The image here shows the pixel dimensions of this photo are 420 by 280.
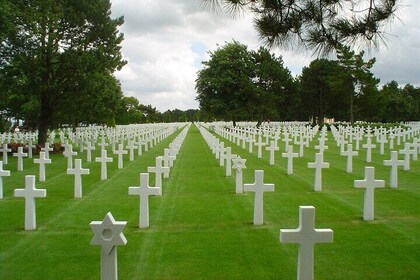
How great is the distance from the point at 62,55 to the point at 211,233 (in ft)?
61.8

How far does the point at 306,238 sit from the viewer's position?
15.2 feet

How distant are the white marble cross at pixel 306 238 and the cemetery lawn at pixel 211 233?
90cm

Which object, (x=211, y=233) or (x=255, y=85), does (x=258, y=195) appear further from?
(x=255, y=85)

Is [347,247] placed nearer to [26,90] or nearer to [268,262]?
[268,262]

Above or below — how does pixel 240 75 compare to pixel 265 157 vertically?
above

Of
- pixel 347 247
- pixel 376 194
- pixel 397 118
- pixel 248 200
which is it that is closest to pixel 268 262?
pixel 347 247

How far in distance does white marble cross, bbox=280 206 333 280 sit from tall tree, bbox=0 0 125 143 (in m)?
19.3

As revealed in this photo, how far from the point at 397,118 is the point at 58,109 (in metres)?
60.2

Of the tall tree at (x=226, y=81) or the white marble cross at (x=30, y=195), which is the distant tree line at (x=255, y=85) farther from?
the white marble cross at (x=30, y=195)

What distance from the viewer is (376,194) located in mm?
10422

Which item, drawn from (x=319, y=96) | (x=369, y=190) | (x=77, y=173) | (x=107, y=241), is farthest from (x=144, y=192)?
(x=319, y=96)

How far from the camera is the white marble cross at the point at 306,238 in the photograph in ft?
15.1

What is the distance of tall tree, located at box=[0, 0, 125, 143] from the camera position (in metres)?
21.9

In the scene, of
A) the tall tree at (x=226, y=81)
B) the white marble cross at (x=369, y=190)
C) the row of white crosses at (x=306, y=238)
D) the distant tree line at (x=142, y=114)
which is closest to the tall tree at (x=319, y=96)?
the tall tree at (x=226, y=81)
